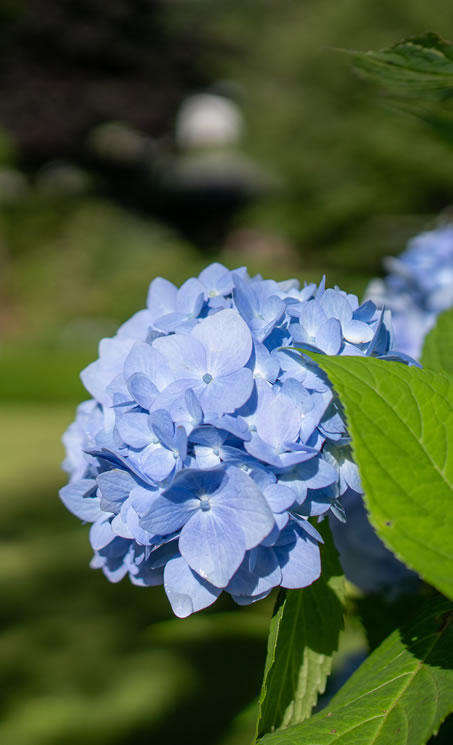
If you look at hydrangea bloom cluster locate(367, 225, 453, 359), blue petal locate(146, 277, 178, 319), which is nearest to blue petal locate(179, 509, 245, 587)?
blue petal locate(146, 277, 178, 319)

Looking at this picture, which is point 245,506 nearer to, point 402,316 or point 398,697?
point 398,697

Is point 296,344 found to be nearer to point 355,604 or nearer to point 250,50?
point 355,604

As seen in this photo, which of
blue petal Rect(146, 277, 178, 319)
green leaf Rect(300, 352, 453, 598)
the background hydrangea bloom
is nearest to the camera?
green leaf Rect(300, 352, 453, 598)

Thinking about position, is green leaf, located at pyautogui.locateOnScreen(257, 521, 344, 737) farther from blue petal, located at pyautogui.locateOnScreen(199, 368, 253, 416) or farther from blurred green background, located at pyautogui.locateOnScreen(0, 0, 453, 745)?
blurred green background, located at pyautogui.locateOnScreen(0, 0, 453, 745)

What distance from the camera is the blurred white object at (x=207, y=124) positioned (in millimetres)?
7645

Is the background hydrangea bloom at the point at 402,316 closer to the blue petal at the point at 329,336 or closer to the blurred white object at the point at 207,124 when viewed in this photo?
the blue petal at the point at 329,336

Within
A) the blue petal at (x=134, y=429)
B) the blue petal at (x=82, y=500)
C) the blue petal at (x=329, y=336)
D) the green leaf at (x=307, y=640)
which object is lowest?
the green leaf at (x=307, y=640)

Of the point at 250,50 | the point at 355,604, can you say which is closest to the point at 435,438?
the point at 355,604

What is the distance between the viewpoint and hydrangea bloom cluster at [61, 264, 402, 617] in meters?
0.30

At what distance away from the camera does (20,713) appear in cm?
54

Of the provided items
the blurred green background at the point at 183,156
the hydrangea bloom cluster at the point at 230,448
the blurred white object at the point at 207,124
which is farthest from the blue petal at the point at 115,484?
the blurred white object at the point at 207,124

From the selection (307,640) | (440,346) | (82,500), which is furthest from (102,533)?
(440,346)

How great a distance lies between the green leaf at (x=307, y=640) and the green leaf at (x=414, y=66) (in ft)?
0.82

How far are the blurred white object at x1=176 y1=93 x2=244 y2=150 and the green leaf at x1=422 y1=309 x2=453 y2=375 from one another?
747 cm
